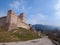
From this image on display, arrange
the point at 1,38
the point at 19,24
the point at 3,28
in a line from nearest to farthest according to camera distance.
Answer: the point at 1,38, the point at 3,28, the point at 19,24

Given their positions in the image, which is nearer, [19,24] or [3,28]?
[3,28]

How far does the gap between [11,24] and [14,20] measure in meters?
3.15

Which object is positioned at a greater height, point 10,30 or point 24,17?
point 24,17

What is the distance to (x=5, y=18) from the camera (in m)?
60.9

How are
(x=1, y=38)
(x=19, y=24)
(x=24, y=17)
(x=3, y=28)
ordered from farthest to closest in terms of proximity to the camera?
(x=24, y=17) → (x=19, y=24) → (x=3, y=28) → (x=1, y=38)

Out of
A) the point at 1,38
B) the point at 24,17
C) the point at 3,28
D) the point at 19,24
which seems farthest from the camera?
the point at 24,17

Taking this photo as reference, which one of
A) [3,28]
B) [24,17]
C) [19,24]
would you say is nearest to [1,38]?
[3,28]

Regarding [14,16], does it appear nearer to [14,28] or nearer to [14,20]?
[14,20]

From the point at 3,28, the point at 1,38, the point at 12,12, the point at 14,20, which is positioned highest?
the point at 12,12

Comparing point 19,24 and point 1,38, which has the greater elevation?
point 19,24

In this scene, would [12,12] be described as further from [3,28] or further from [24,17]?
[24,17]

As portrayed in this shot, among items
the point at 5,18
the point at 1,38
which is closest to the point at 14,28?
the point at 5,18

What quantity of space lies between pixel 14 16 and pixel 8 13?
3.64 m

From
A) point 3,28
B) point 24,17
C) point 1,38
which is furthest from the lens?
point 24,17
